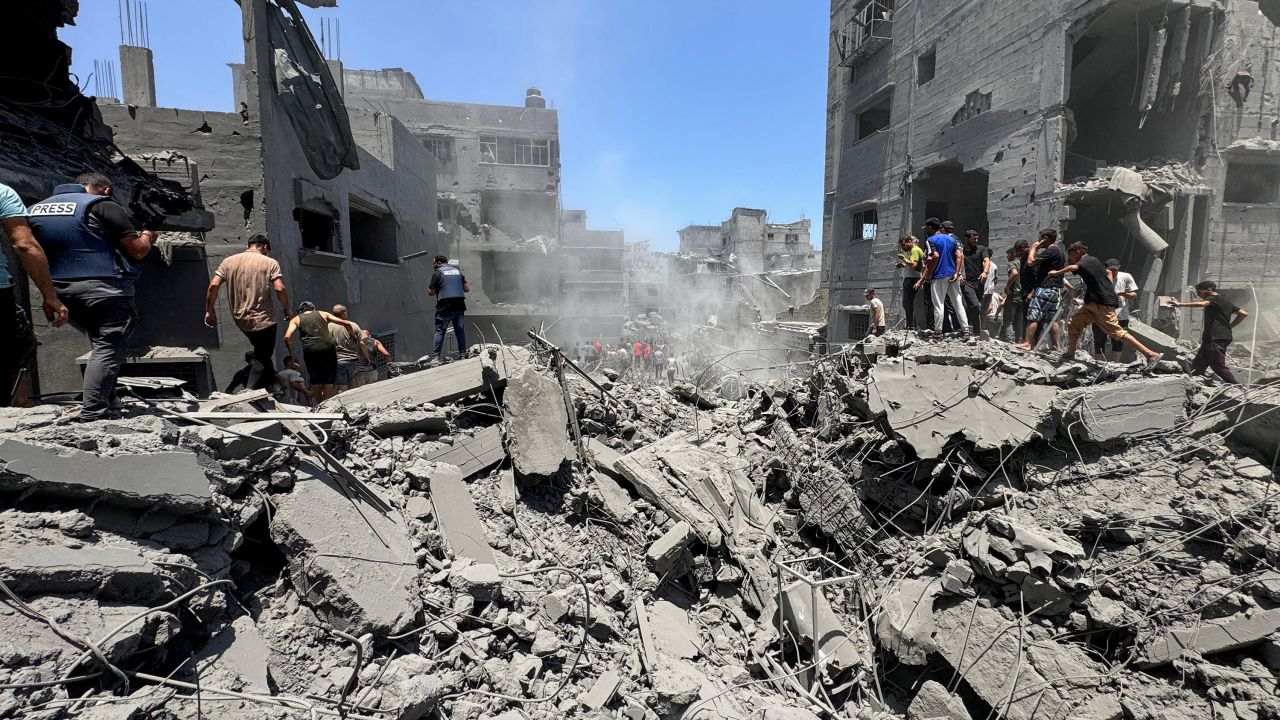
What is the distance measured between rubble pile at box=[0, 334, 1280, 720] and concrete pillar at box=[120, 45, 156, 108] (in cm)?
1113

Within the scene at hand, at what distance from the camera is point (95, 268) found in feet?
10.3

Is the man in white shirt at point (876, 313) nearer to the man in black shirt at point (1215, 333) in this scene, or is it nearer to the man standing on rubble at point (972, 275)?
the man standing on rubble at point (972, 275)

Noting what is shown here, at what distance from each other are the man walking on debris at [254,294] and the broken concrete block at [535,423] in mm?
2706

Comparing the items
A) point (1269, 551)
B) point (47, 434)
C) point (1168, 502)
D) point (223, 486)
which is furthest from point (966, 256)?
point (47, 434)

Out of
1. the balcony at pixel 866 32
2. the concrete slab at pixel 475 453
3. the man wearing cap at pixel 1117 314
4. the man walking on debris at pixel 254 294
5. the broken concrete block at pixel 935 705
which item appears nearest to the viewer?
the broken concrete block at pixel 935 705

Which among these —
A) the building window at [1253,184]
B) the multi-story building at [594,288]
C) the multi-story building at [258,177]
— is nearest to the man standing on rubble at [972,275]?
the building window at [1253,184]

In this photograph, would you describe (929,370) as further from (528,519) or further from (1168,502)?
(528,519)

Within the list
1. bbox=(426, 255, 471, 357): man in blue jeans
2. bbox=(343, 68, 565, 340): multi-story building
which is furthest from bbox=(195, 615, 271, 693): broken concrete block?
bbox=(343, 68, 565, 340): multi-story building

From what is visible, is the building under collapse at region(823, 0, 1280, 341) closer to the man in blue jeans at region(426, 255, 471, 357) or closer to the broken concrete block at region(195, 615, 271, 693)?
the man in blue jeans at region(426, 255, 471, 357)

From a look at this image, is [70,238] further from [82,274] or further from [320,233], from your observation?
[320,233]

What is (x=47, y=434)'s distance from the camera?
101 inches

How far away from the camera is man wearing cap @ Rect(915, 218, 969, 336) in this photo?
7219 mm

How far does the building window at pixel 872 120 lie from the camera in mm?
17953

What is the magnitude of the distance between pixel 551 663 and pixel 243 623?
5.34 ft
